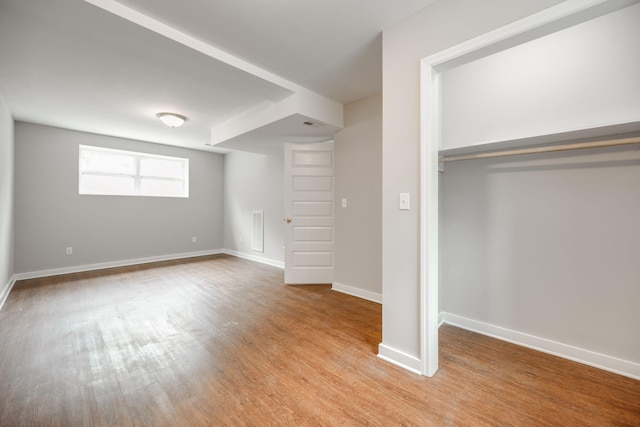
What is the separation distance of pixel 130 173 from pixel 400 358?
5958 millimetres

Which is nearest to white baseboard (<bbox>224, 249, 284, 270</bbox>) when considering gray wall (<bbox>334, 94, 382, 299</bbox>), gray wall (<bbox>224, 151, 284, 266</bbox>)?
gray wall (<bbox>224, 151, 284, 266</bbox>)

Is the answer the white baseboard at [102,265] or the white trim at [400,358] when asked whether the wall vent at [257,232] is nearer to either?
the white baseboard at [102,265]

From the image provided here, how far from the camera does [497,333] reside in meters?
2.25

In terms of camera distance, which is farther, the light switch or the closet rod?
the light switch

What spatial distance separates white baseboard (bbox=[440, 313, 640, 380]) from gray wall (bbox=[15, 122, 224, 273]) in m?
5.69

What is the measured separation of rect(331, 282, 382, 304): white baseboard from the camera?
128 inches

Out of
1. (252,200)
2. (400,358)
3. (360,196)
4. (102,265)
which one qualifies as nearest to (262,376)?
(400,358)

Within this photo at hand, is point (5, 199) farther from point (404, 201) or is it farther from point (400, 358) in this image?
point (400, 358)

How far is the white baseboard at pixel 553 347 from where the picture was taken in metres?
1.74

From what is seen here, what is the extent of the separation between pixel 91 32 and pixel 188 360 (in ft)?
8.51

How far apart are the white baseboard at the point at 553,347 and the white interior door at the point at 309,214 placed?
1918mm

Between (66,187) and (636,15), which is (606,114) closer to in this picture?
(636,15)

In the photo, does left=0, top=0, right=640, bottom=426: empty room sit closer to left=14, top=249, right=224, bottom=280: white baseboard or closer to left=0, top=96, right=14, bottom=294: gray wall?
left=0, top=96, right=14, bottom=294: gray wall

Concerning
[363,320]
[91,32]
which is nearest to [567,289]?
[363,320]
